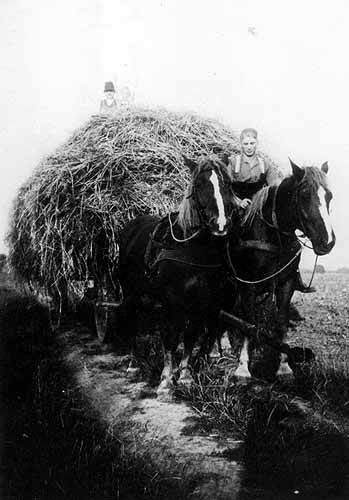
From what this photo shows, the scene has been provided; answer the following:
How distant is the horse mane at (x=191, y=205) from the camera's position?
362 cm

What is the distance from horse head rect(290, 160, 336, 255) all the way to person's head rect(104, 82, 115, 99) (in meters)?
5.50

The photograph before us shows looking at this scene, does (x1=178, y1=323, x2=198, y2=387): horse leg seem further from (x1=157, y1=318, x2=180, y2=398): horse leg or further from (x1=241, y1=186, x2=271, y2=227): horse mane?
(x1=241, y1=186, x2=271, y2=227): horse mane

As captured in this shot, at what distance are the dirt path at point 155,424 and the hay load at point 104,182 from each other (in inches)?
44.1

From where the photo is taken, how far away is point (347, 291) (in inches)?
340

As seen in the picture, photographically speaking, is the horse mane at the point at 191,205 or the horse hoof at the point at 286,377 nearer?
the horse mane at the point at 191,205

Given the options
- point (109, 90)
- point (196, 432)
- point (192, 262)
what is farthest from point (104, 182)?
point (109, 90)

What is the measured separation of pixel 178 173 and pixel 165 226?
3.58ft

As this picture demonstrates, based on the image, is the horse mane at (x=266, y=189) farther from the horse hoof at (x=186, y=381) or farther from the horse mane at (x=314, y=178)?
the horse hoof at (x=186, y=381)

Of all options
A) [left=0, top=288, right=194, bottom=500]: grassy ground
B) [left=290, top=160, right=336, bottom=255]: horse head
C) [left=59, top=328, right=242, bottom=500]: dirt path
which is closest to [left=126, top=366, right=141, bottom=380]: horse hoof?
[left=59, top=328, right=242, bottom=500]: dirt path

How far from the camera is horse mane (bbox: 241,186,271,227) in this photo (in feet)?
13.4

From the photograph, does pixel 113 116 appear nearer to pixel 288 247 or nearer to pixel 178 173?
pixel 178 173

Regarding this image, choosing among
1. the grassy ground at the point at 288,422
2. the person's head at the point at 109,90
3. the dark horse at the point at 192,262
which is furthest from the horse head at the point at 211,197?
the person's head at the point at 109,90

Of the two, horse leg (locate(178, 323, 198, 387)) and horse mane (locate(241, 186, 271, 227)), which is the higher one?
horse mane (locate(241, 186, 271, 227))

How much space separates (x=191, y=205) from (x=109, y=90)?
217 inches
